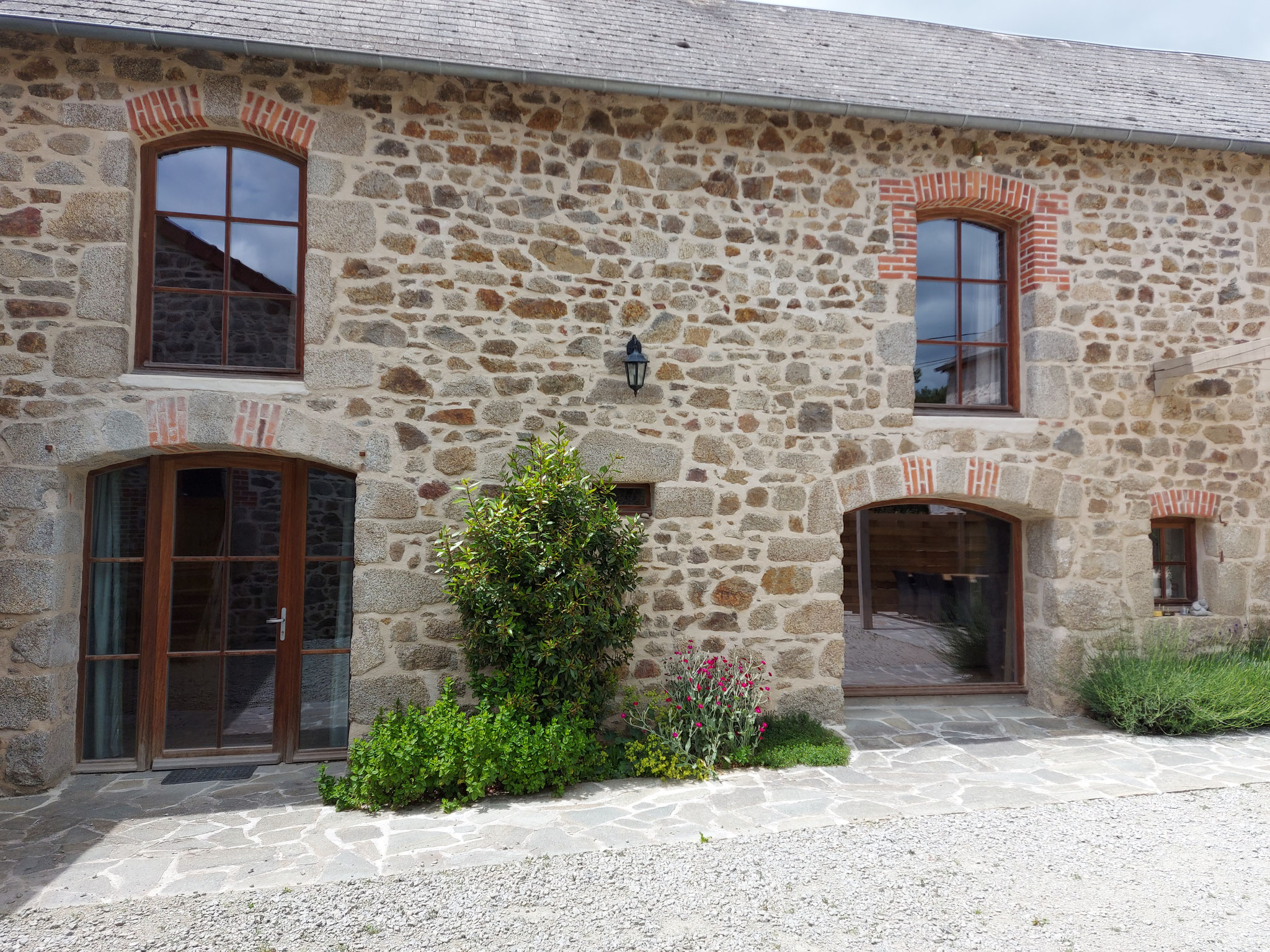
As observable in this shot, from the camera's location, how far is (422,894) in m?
3.23

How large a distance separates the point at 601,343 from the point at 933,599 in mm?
3390

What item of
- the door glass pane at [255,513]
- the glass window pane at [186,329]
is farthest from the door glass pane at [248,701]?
the glass window pane at [186,329]

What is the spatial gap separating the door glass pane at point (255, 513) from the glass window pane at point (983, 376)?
5.05 meters

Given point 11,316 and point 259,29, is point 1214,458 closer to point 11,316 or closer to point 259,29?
point 259,29

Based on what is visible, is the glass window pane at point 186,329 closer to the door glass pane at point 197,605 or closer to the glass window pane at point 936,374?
the door glass pane at point 197,605

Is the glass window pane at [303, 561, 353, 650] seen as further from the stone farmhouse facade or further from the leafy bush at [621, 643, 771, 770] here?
the leafy bush at [621, 643, 771, 770]

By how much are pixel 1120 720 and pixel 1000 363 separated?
107 inches

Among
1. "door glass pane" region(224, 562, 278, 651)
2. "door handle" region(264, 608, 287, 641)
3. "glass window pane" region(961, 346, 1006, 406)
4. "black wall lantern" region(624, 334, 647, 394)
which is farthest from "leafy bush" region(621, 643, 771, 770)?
"glass window pane" region(961, 346, 1006, 406)

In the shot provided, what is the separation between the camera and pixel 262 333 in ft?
16.5

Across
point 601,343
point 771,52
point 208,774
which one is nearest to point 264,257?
point 601,343

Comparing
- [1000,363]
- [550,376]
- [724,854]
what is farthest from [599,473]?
[1000,363]

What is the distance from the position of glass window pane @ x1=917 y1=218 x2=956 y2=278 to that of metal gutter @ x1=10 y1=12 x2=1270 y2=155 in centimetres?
72

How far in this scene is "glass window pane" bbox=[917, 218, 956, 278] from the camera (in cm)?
602

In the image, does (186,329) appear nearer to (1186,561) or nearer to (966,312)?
(966,312)
